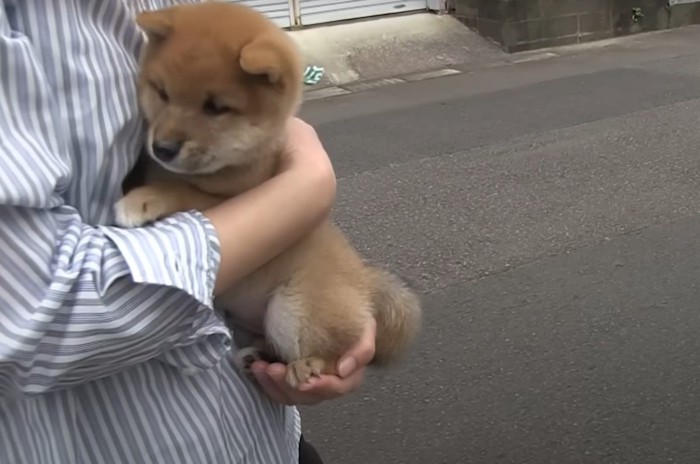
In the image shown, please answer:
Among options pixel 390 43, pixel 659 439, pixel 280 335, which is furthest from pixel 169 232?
pixel 390 43

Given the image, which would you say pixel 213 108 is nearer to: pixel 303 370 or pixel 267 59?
pixel 267 59

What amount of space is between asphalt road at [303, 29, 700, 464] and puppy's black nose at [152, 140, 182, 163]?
193 centimetres

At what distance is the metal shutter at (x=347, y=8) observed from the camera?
35.4ft

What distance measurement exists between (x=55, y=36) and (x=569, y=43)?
1041 centimetres

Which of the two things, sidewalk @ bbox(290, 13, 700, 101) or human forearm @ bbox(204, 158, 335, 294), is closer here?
human forearm @ bbox(204, 158, 335, 294)

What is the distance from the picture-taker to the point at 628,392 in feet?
10.7

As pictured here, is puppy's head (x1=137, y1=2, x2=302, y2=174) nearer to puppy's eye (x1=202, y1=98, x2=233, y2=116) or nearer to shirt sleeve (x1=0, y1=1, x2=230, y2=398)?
puppy's eye (x1=202, y1=98, x2=233, y2=116)

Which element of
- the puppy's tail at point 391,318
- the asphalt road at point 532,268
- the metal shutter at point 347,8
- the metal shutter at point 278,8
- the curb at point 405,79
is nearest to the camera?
the puppy's tail at point 391,318

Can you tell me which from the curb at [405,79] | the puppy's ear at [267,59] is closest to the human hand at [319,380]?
the puppy's ear at [267,59]

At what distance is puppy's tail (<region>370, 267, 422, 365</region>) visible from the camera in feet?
5.53

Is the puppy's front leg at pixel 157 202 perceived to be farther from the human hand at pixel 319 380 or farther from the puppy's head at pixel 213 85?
the human hand at pixel 319 380

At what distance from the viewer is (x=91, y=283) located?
3.24 ft

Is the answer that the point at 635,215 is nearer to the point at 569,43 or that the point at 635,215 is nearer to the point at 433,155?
the point at 433,155

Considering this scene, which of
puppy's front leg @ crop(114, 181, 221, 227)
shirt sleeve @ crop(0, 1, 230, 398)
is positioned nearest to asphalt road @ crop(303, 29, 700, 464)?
puppy's front leg @ crop(114, 181, 221, 227)
